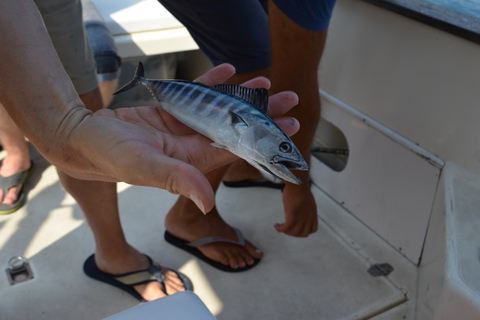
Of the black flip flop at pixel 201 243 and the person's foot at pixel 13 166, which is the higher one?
the black flip flop at pixel 201 243

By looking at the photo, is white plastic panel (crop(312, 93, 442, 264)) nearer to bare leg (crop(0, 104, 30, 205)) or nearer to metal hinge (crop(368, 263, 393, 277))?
metal hinge (crop(368, 263, 393, 277))

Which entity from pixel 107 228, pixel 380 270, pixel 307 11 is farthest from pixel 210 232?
pixel 307 11

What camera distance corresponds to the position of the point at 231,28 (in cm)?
174

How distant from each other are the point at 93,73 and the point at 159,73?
1.20 m

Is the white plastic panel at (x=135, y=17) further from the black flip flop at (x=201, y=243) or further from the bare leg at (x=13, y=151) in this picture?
the black flip flop at (x=201, y=243)

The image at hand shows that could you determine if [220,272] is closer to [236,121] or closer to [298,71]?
[298,71]

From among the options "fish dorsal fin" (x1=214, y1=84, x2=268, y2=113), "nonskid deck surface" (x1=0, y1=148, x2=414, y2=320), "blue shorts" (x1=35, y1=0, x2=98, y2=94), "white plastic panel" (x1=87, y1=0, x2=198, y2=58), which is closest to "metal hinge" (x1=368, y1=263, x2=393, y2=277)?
"nonskid deck surface" (x1=0, y1=148, x2=414, y2=320)

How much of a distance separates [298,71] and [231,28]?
0.33 metres

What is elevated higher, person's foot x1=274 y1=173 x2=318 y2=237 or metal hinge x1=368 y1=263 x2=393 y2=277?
person's foot x1=274 y1=173 x2=318 y2=237

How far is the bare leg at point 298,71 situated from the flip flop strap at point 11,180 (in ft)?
4.23

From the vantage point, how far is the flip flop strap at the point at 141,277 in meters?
1.73

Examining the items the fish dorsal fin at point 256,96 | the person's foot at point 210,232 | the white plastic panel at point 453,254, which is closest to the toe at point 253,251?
the person's foot at point 210,232

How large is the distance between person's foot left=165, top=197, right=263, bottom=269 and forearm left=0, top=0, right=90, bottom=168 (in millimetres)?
897

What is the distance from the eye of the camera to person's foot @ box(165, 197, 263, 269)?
1.85 m
